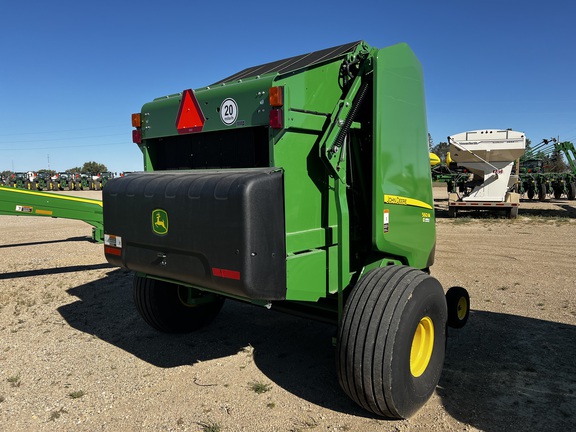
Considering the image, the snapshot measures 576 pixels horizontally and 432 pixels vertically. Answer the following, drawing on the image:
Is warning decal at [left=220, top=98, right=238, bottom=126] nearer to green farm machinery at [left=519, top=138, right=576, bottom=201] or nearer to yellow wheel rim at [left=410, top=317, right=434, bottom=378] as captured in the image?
yellow wheel rim at [left=410, top=317, right=434, bottom=378]

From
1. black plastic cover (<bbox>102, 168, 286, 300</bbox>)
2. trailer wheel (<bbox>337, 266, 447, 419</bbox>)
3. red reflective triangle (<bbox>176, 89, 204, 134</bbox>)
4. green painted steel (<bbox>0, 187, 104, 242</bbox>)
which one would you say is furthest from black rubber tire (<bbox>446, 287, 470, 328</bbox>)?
green painted steel (<bbox>0, 187, 104, 242</bbox>)

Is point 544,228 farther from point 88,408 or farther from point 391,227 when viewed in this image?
point 88,408

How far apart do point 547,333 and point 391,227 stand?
2.52 metres

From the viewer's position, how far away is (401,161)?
3695 millimetres

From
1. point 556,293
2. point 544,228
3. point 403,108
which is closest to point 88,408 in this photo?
point 403,108

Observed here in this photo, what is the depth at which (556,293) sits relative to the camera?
6.27 meters

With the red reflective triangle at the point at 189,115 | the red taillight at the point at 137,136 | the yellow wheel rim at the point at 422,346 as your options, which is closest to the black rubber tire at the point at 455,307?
the yellow wheel rim at the point at 422,346

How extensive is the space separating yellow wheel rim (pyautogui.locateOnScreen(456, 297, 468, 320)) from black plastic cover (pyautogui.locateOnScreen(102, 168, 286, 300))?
228 cm

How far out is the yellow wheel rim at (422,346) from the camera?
3287mm

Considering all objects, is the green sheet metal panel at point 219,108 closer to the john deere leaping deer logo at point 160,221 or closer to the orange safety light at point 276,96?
the orange safety light at point 276,96

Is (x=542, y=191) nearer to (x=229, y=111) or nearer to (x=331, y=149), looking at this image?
(x=331, y=149)

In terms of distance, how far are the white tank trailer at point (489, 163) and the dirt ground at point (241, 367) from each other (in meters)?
7.74

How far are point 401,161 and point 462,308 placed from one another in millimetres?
1741

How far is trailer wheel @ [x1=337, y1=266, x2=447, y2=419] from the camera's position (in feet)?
9.43
